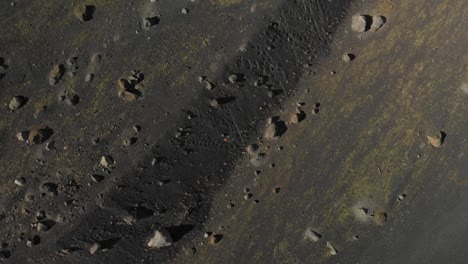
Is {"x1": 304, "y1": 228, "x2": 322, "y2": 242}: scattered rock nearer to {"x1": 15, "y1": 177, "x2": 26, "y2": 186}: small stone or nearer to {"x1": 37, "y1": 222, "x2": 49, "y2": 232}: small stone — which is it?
{"x1": 37, "y1": 222, "x2": 49, "y2": 232}: small stone

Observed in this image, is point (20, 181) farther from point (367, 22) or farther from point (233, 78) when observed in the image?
point (367, 22)

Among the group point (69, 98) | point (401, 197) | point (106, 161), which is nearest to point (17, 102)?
point (69, 98)

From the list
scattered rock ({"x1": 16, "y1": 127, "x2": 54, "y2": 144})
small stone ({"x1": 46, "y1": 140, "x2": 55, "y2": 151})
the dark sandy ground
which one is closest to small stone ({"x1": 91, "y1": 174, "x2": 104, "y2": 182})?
the dark sandy ground

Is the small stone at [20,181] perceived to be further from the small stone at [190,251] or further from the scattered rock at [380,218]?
the scattered rock at [380,218]

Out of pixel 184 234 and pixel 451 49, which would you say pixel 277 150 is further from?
pixel 451 49

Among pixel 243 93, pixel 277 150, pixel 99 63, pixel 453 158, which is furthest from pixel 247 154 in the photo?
pixel 453 158

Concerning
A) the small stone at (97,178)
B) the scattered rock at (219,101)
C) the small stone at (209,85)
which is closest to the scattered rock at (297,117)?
the scattered rock at (219,101)
